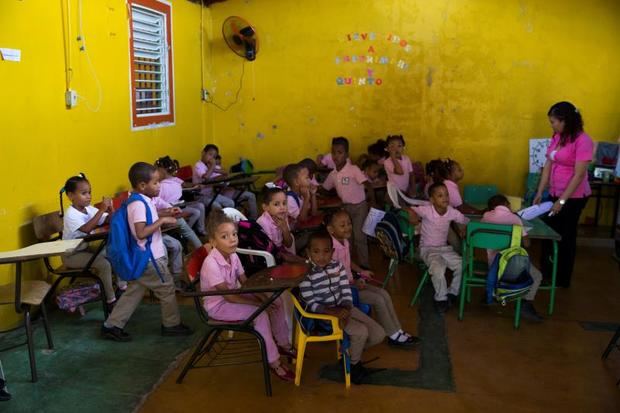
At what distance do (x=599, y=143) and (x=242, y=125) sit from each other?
4.69 metres

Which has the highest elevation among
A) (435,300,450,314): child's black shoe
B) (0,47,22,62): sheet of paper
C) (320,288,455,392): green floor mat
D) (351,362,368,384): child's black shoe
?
(0,47,22,62): sheet of paper

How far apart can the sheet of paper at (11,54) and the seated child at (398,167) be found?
3.90 metres

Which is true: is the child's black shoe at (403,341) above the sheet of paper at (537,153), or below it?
below

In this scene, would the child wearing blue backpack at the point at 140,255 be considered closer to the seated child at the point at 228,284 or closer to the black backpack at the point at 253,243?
the black backpack at the point at 253,243

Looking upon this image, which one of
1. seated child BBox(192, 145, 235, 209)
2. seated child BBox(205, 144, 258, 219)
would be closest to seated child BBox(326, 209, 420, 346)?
seated child BBox(192, 145, 235, 209)

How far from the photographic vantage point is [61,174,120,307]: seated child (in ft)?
14.8

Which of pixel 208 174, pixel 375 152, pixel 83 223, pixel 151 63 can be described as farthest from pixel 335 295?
pixel 375 152

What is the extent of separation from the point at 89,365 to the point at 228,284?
1.18 m

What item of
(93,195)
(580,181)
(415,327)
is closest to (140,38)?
(93,195)

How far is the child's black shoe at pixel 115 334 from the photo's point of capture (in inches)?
170

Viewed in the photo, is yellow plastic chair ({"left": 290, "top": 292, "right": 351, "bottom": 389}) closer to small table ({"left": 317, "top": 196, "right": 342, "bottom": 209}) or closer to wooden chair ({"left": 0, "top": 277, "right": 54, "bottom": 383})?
wooden chair ({"left": 0, "top": 277, "right": 54, "bottom": 383})

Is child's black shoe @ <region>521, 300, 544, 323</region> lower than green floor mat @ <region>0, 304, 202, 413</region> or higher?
higher

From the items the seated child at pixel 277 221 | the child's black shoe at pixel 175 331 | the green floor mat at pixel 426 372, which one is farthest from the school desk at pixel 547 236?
the child's black shoe at pixel 175 331

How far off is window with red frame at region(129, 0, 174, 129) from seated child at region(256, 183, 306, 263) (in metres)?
2.52
